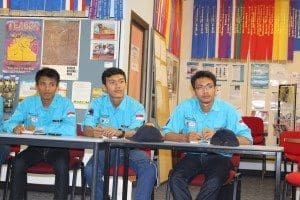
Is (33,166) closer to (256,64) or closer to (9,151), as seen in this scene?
(9,151)

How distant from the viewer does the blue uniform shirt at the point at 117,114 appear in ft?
13.9

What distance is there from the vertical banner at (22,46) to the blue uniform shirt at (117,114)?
1.51 m

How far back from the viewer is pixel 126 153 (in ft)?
12.3

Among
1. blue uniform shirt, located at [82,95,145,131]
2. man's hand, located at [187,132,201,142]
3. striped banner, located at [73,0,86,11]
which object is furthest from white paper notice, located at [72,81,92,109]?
→ man's hand, located at [187,132,201,142]

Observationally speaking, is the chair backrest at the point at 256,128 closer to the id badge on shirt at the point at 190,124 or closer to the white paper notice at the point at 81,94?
the white paper notice at the point at 81,94

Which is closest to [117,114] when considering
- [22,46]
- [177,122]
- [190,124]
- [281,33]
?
[177,122]

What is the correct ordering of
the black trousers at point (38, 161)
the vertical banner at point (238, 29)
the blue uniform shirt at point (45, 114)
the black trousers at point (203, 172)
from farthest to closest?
the vertical banner at point (238, 29), the blue uniform shirt at point (45, 114), the black trousers at point (38, 161), the black trousers at point (203, 172)

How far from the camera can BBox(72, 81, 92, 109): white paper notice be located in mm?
5367

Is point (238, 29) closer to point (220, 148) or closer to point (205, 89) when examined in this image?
point (205, 89)

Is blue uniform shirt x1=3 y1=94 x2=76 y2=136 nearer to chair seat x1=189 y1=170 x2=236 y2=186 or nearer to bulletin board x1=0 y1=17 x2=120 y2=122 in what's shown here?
bulletin board x1=0 y1=17 x2=120 y2=122

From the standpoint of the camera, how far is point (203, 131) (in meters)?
3.72

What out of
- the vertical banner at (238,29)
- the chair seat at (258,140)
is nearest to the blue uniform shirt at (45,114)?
the chair seat at (258,140)

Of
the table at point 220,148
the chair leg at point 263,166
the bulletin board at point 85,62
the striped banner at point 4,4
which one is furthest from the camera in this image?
the chair leg at point 263,166

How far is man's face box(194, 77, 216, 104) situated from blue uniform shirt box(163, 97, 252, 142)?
13 cm
